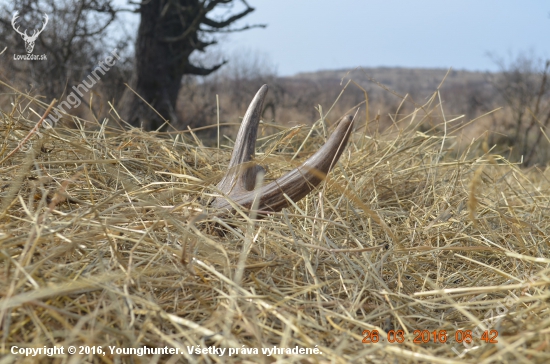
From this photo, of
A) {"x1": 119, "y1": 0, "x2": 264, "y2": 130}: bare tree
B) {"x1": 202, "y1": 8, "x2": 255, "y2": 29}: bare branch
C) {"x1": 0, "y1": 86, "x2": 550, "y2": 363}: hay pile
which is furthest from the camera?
{"x1": 202, "y1": 8, "x2": 255, "y2": 29}: bare branch

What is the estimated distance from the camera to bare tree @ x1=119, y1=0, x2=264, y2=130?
515 cm

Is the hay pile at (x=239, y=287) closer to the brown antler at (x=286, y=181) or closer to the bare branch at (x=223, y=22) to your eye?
the brown antler at (x=286, y=181)

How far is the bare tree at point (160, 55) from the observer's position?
515 centimetres

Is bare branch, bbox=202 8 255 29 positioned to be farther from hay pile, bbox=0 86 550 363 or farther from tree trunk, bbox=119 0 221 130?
hay pile, bbox=0 86 550 363

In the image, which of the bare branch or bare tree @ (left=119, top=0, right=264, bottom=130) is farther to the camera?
the bare branch

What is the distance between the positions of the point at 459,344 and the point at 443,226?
2.14ft

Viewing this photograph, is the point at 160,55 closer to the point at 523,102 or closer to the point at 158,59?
the point at 158,59

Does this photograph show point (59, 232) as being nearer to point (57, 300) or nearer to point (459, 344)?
point (57, 300)

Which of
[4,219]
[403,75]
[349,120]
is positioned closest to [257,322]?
[349,120]

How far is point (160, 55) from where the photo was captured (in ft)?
17.4
